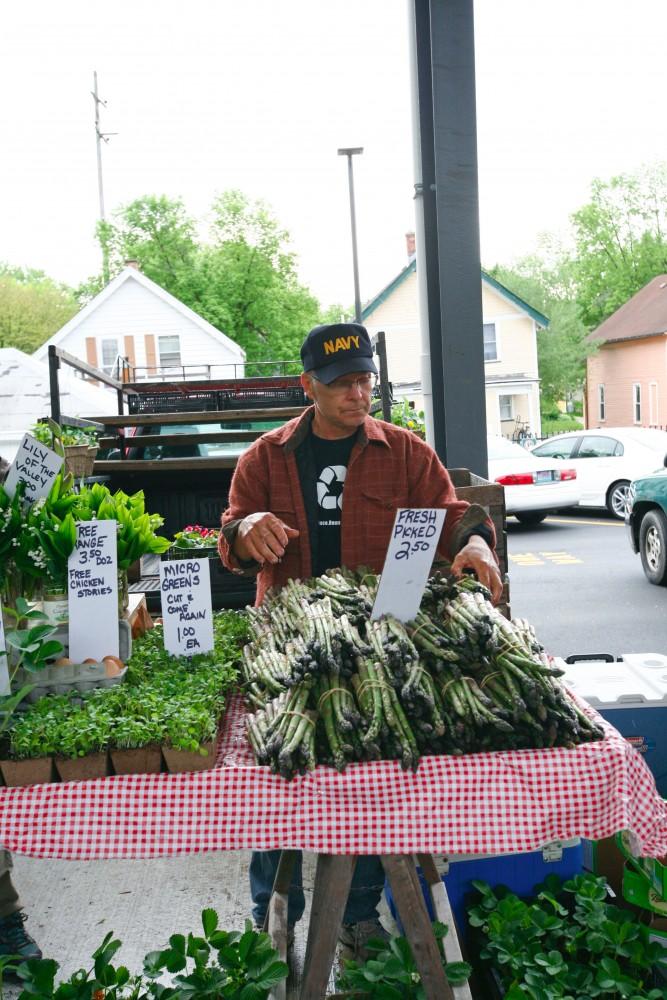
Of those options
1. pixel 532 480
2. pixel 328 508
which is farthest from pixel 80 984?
pixel 532 480

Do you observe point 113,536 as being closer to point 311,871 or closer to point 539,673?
point 539,673

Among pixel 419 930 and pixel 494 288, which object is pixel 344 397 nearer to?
pixel 419 930

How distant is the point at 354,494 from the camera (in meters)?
3.34

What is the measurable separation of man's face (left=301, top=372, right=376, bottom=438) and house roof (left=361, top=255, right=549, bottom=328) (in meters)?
29.2

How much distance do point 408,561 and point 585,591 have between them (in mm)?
8348

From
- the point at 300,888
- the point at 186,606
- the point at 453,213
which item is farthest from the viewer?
Result: the point at 453,213

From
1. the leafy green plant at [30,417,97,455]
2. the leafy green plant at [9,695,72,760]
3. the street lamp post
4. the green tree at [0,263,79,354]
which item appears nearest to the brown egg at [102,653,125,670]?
the leafy green plant at [9,695,72,760]

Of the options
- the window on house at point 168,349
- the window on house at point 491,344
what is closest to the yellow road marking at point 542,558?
the window on house at point 491,344

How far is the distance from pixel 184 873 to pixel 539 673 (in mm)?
2465

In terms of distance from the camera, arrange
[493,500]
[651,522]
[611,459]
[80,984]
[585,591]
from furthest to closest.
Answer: [611,459], [585,591], [651,522], [493,500], [80,984]

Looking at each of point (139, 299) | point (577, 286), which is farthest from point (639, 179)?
point (139, 299)

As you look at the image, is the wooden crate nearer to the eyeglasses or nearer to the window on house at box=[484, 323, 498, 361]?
the eyeglasses

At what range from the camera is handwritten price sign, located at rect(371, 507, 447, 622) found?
7.66 ft

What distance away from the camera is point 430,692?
2.19 metres
